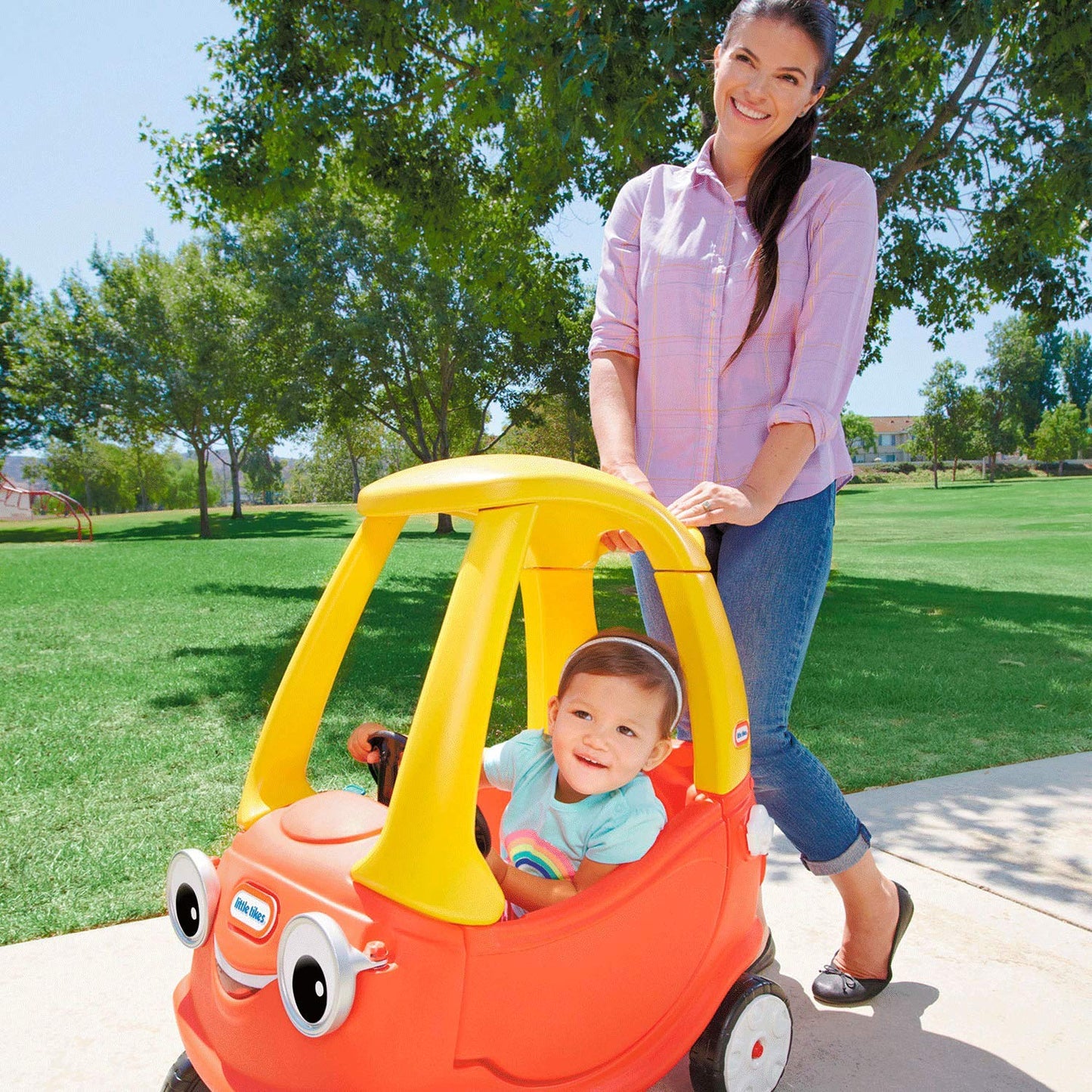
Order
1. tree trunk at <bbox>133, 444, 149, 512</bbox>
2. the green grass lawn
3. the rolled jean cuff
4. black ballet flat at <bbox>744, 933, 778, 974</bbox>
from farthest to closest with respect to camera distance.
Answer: tree trunk at <bbox>133, 444, 149, 512</bbox> < the green grass lawn < the rolled jean cuff < black ballet flat at <bbox>744, 933, 778, 974</bbox>

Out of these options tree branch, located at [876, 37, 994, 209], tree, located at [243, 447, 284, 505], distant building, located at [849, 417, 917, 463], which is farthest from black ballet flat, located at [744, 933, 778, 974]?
distant building, located at [849, 417, 917, 463]

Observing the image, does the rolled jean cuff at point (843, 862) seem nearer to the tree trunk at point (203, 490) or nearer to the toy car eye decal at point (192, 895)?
the toy car eye decal at point (192, 895)

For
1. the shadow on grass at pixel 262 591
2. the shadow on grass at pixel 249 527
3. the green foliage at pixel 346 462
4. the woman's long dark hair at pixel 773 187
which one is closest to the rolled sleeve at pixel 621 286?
the woman's long dark hair at pixel 773 187

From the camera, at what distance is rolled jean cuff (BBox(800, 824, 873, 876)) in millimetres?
1793

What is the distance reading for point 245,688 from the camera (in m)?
5.14

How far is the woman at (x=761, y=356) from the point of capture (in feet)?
5.21

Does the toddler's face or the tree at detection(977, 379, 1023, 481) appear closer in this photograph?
the toddler's face

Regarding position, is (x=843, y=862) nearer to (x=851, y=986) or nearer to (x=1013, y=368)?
(x=851, y=986)

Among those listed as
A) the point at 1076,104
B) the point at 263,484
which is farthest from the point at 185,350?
the point at 263,484

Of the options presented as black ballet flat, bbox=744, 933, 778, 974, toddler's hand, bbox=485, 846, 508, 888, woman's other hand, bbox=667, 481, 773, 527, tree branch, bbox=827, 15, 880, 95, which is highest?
tree branch, bbox=827, 15, 880, 95

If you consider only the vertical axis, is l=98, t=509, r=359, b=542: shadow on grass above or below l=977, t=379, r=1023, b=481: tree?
below

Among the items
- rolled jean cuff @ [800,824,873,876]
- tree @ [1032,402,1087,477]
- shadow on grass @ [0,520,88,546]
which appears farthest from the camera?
tree @ [1032,402,1087,477]

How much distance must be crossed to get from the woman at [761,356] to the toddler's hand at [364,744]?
0.55 metres

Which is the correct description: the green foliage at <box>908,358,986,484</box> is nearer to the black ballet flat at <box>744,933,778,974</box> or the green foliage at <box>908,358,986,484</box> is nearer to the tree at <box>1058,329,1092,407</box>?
the tree at <box>1058,329,1092,407</box>
